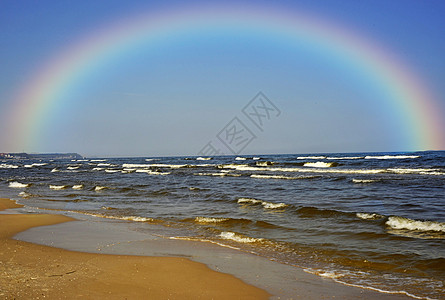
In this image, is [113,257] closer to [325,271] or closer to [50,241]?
[50,241]

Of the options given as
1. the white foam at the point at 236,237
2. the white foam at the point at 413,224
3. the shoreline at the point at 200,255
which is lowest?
the white foam at the point at 413,224

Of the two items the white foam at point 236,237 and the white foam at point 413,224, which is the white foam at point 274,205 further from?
the white foam at point 236,237

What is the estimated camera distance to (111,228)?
1132 centimetres

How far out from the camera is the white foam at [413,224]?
10.0 metres

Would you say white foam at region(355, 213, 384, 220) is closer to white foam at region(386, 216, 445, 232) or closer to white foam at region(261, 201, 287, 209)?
white foam at region(386, 216, 445, 232)

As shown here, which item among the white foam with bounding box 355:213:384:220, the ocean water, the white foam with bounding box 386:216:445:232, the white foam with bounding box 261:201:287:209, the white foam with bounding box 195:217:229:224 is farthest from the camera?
the white foam with bounding box 261:201:287:209

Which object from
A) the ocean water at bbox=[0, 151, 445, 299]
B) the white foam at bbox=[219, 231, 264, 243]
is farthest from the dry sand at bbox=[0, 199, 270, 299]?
the white foam at bbox=[219, 231, 264, 243]

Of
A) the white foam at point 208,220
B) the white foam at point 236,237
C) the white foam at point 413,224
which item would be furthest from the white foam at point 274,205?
the white foam at point 236,237

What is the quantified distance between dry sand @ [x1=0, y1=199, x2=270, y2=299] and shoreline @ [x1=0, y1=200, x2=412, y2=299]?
0.10 metres

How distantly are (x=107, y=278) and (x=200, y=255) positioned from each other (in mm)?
2453

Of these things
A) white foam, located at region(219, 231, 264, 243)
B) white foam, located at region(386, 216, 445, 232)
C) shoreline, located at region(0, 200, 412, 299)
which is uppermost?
shoreline, located at region(0, 200, 412, 299)

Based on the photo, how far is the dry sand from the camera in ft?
17.6

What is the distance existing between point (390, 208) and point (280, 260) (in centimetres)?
797

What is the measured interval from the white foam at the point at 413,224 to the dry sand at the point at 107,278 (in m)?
6.62
